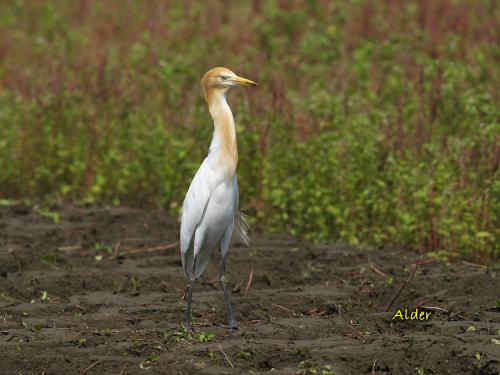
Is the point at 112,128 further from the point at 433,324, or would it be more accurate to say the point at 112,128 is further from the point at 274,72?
the point at 433,324

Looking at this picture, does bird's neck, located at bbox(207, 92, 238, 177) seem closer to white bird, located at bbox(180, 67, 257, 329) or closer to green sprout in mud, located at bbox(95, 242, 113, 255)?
white bird, located at bbox(180, 67, 257, 329)

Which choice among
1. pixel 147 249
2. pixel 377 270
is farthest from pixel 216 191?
pixel 147 249

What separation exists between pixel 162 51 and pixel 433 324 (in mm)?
8063

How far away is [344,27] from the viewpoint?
1441 cm

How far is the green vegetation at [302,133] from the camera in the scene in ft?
25.5

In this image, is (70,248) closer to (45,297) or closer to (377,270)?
(45,297)

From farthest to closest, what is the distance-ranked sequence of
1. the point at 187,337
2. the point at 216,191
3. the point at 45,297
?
the point at 45,297 → the point at 216,191 → the point at 187,337

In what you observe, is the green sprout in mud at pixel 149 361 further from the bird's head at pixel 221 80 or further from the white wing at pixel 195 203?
the bird's head at pixel 221 80

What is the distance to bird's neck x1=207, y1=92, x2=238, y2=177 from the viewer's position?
5.64 metres

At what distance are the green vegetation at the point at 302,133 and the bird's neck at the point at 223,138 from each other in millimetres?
2276

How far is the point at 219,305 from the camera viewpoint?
627cm

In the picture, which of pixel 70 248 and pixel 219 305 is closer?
pixel 219 305

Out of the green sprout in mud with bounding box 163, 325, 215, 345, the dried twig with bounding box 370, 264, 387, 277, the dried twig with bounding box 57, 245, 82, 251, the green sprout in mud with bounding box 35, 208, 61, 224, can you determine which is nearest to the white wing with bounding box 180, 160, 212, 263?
the green sprout in mud with bounding box 163, 325, 215, 345

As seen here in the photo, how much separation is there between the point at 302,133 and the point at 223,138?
312 centimetres
